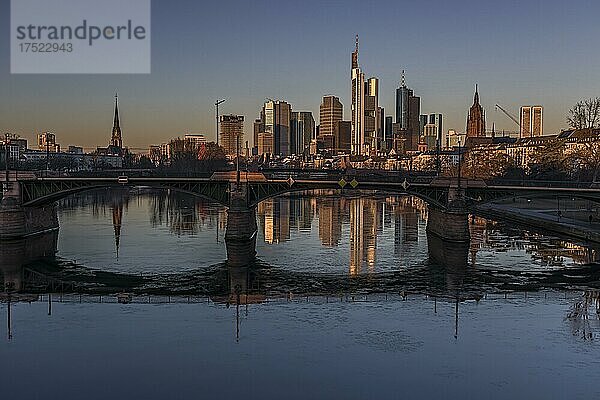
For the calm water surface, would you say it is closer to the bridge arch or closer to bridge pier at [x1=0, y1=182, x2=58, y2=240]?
bridge pier at [x1=0, y1=182, x2=58, y2=240]

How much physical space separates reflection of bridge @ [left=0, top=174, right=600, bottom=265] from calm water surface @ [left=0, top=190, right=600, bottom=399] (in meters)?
3.18

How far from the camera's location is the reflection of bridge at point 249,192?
67875 millimetres

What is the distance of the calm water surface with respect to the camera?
27031 mm

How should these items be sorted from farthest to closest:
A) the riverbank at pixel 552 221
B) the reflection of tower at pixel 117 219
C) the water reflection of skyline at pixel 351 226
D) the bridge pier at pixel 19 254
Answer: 1. the reflection of tower at pixel 117 219
2. the riverbank at pixel 552 221
3. the water reflection of skyline at pixel 351 226
4. the bridge pier at pixel 19 254

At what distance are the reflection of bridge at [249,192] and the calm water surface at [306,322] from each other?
125 inches

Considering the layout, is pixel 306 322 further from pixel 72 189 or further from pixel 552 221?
pixel 552 221

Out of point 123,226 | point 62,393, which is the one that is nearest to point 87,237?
point 123,226

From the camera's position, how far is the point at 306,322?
36.1 m

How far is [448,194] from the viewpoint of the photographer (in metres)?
69.0

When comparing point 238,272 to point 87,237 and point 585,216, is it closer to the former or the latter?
point 87,237

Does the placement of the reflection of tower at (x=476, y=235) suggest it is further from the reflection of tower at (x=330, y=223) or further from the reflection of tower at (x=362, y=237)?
the reflection of tower at (x=330, y=223)

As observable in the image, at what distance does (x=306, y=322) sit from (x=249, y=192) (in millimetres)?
35162

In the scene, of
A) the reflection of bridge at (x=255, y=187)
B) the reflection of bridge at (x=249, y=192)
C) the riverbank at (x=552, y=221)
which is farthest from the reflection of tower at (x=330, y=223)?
the riverbank at (x=552, y=221)

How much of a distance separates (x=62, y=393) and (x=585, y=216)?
251 feet
